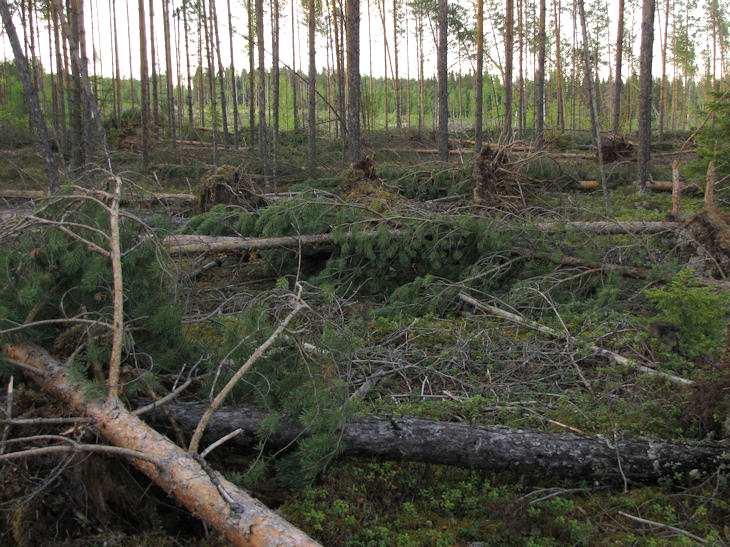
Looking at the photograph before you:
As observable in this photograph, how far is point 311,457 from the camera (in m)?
3.11

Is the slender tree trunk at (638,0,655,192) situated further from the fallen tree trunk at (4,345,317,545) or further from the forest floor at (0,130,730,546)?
the fallen tree trunk at (4,345,317,545)

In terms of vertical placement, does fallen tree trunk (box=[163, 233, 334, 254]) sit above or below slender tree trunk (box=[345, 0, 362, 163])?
below

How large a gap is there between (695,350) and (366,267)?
3.44 metres

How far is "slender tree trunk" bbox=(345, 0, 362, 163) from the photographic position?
1006 cm

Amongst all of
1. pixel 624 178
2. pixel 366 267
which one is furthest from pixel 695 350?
pixel 624 178

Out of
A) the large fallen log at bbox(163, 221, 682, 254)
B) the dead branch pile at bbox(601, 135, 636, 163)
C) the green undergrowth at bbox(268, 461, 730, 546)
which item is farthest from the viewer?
the dead branch pile at bbox(601, 135, 636, 163)

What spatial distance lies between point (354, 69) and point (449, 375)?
284 inches

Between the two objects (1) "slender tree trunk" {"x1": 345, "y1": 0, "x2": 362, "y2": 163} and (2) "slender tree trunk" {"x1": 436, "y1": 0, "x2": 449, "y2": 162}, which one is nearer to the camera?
(1) "slender tree trunk" {"x1": 345, "y1": 0, "x2": 362, "y2": 163}

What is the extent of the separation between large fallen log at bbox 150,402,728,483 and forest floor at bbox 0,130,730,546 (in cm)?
9

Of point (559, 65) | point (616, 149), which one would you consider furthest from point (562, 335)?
point (559, 65)

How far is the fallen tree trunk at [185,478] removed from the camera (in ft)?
7.73

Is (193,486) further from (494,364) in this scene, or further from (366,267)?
(366,267)

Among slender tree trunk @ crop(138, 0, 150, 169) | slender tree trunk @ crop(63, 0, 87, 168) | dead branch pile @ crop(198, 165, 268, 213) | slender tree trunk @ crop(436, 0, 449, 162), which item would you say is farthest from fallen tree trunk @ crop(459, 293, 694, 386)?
slender tree trunk @ crop(138, 0, 150, 169)

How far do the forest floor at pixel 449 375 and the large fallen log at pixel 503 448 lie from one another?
86 millimetres
